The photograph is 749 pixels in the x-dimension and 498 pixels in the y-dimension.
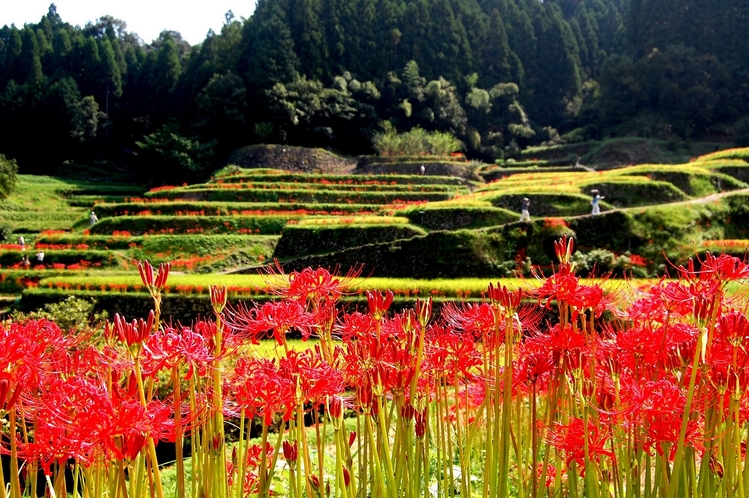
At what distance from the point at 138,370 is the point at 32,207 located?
128ft

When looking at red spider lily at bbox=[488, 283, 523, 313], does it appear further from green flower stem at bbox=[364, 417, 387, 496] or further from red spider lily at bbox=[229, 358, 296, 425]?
red spider lily at bbox=[229, 358, 296, 425]

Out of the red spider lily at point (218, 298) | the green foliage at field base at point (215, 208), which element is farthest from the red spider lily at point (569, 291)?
the green foliage at field base at point (215, 208)

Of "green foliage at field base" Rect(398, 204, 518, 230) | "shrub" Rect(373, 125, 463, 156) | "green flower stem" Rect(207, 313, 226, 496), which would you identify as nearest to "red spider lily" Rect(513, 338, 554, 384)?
"green flower stem" Rect(207, 313, 226, 496)

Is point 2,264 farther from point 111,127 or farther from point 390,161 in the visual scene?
point 111,127

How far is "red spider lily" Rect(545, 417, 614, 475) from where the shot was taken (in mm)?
1795

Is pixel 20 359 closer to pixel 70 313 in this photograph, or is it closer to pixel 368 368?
pixel 368 368

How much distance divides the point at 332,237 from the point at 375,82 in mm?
36789

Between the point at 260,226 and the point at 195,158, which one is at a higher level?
the point at 195,158

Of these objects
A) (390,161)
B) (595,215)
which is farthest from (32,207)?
(595,215)

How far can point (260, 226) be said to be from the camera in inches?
945

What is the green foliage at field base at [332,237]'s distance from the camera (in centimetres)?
1870

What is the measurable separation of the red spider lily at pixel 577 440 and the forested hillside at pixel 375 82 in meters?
41.2

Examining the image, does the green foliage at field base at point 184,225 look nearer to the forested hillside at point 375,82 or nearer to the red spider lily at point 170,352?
the forested hillside at point 375,82

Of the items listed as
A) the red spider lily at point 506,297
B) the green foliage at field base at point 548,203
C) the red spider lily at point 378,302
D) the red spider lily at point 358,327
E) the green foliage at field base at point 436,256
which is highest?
the red spider lily at point 506,297
